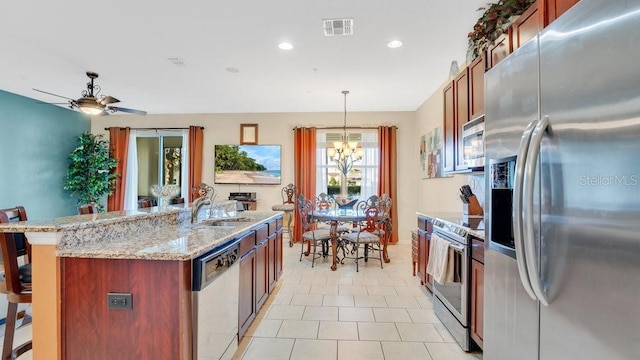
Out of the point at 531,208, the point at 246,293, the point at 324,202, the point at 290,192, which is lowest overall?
the point at 246,293

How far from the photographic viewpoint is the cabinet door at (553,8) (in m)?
1.33

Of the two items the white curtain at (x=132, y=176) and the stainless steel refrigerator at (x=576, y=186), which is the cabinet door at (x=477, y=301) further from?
the white curtain at (x=132, y=176)

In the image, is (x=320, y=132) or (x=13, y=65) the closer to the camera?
(x=13, y=65)

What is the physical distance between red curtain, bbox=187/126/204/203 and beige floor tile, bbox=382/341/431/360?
579 cm

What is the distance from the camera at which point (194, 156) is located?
715cm

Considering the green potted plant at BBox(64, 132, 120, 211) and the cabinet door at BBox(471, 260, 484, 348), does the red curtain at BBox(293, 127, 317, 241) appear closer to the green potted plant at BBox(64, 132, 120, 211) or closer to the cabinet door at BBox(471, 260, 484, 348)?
the green potted plant at BBox(64, 132, 120, 211)

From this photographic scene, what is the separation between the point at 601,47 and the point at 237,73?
446 centimetres

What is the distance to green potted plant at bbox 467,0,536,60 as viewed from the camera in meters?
2.14

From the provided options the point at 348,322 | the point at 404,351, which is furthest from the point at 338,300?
the point at 404,351

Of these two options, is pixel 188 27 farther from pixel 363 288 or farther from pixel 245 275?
pixel 363 288

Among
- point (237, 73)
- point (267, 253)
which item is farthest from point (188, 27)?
point (267, 253)

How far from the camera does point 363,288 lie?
3.91 m

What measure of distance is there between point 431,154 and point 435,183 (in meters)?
0.53

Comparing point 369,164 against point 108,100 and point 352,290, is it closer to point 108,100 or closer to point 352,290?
point 352,290
